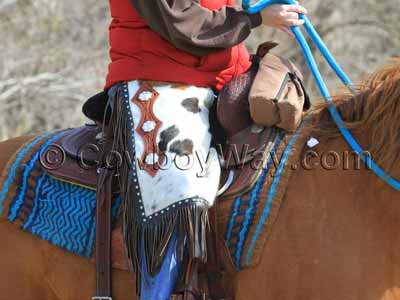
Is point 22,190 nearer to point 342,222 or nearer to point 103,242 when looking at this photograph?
point 103,242

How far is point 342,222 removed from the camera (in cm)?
334

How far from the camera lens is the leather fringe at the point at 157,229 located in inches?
135

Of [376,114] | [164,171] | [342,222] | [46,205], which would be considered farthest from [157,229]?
[376,114]

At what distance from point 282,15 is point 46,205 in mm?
1472

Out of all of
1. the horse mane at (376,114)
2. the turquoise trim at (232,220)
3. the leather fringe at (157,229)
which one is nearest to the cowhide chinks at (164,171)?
the leather fringe at (157,229)

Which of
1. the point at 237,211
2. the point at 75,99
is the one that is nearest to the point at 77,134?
the point at 237,211

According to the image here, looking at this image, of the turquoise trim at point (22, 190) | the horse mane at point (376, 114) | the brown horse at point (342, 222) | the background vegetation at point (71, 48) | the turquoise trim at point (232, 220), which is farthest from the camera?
the background vegetation at point (71, 48)

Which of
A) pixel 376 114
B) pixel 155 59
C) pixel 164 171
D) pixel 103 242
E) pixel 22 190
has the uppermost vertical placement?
pixel 155 59

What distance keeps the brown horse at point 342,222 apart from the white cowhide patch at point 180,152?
173mm

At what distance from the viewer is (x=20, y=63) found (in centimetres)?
1097

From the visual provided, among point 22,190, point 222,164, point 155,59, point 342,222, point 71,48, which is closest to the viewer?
point 342,222

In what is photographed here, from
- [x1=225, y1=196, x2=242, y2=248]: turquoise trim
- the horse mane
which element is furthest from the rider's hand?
[x1=225, y1=196, x2=242, y2=248]: turquoise trim

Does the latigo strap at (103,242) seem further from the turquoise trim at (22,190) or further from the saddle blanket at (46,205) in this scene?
the turquoise trim at (22,190)

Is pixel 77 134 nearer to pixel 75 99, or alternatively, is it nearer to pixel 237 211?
pixel 237 211
